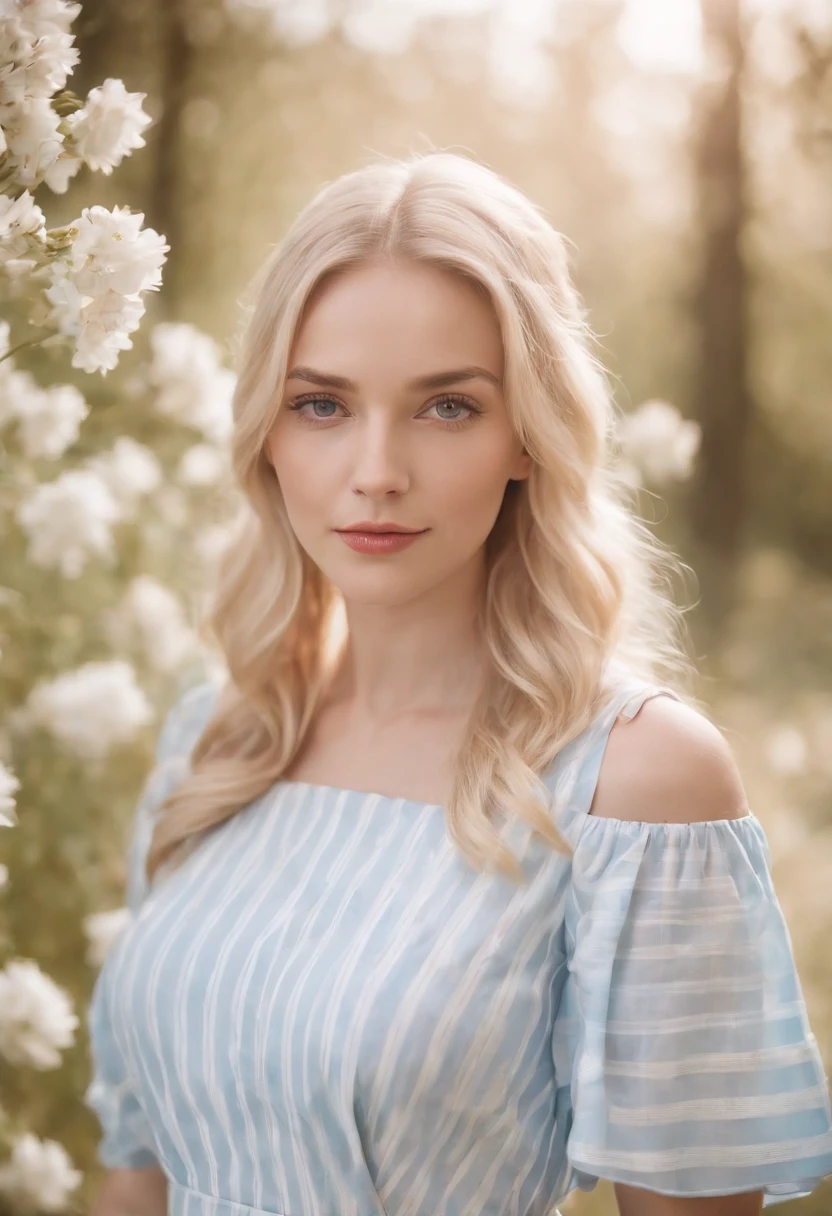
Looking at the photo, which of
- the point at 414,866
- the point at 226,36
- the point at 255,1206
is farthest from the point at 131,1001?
the point at 226,36

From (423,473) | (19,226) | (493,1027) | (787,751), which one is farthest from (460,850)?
(787,751)

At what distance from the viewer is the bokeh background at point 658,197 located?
7.03 feet

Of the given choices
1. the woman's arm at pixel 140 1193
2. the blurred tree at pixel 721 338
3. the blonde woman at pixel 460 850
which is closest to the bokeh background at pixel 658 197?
the blurred tree at pixel 721 338

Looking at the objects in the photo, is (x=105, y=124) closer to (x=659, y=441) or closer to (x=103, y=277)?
(x=103, y=277)

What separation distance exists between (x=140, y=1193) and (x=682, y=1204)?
73cm

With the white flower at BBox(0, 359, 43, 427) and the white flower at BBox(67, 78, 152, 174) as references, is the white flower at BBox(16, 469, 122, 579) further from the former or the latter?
the white flower at BBox(67, 78, 152, 174)

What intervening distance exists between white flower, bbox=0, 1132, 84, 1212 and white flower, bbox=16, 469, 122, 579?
79cm

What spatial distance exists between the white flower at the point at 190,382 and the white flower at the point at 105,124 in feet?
2.82

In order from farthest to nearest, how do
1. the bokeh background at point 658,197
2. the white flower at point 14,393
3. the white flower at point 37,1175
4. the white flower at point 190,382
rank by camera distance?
1. the bokeh background at point 658,197
2. the white flower at point 190,382
3. the white flower at point 37,1175
4. the white flower at point 14,393

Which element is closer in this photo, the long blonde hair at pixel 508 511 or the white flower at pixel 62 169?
the white flower at pixel 62 169

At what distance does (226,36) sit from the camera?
89.4 inches

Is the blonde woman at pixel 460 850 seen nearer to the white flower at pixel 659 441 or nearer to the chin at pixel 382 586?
the chin at pixel 382 586

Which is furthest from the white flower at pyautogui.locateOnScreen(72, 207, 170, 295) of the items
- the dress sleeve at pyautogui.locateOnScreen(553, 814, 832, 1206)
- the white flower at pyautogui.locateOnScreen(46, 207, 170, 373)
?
the dress sleeve at pyautogui.locateOnScreen(553, 814, 832, 1206)

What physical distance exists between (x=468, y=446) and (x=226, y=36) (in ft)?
4.59
